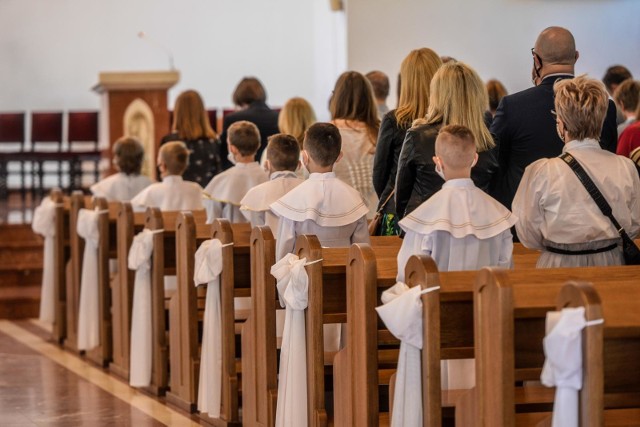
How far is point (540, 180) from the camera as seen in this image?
409 cm

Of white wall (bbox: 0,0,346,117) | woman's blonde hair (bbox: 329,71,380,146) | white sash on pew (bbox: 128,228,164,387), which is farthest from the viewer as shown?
white wall (bbox: 0,0,346,117)

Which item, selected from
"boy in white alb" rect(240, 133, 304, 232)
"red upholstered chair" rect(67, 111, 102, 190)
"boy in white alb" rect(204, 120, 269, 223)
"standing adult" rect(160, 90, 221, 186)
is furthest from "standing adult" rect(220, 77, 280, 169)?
"red upholstered chair" rect(67, 111, 102, 190)

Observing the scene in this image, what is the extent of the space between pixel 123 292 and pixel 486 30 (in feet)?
13.6

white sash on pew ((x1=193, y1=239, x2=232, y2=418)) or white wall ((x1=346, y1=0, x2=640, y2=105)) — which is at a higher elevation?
A: white wall ((x1=346, y1=0, x2=640, y2=105))

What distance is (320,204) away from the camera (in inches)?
197

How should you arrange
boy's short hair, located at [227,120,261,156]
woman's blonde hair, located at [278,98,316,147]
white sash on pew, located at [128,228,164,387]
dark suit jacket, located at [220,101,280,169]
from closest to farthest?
boy's short hair, located at [227,120,261,156] < white sash on pew, located at [128,228,164,387] < woman's blonde hair, located at [278,98,316,147] < dark suit jacket, located at [220,101,280,169]

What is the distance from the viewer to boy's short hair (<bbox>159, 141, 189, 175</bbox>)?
7312mm

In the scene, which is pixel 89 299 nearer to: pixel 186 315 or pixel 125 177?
pixel 125 177

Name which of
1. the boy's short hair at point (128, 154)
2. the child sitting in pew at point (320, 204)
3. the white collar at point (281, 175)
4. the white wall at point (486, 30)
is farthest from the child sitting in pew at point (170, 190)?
the white wall at point (486, 30)

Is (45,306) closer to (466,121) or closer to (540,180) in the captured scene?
(466,121)

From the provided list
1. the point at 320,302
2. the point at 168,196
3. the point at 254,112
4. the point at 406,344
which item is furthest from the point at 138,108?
the point at 406,344

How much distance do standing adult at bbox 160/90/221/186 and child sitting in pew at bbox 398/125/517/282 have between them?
4.29m

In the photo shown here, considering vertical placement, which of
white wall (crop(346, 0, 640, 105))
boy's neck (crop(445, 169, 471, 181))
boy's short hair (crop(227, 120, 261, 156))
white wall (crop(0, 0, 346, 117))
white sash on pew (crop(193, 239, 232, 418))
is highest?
white wall (crop(0, 0, 346, 117))

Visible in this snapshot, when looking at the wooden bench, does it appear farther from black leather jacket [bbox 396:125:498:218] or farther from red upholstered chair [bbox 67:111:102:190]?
red upholstered chair [bbox 67:111:102:190]
